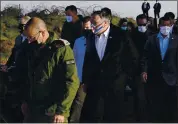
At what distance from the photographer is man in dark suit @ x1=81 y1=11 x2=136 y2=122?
5.57 m

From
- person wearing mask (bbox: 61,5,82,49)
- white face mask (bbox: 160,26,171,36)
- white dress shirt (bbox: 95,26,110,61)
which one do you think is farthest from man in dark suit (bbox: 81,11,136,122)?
person wearing mask (bbox: 61,5,82,49)

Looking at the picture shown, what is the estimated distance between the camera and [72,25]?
7.71 metres

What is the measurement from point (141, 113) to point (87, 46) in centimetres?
212

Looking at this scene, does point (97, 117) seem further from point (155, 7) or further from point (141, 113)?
point (155, 7)

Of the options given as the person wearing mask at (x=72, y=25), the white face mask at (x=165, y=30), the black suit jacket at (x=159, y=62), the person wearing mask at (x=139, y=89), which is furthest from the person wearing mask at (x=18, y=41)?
the white face mask at (x=165, y=30)

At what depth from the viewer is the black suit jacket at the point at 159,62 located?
6292mm

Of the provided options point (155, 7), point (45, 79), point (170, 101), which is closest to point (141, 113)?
point (170, 101)

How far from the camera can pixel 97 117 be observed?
18.7ft

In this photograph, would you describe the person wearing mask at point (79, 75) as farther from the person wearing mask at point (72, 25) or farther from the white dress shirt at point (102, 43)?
the person wearing mask at point (72, 25)

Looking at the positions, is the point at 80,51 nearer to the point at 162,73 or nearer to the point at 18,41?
the point at 162,73

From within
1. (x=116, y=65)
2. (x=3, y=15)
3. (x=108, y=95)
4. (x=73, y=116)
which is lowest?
(x=3, y=15)

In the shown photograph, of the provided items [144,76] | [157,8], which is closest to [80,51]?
[144,76]

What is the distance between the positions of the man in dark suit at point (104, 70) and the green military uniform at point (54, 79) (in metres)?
1.36

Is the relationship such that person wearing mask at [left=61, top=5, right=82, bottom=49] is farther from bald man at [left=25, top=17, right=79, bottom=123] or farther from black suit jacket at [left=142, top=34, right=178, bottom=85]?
bald man at [left=25, top=17, right=79, bottom=123]
